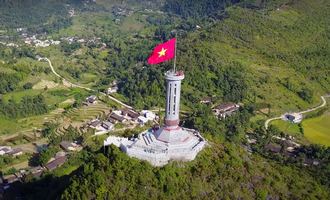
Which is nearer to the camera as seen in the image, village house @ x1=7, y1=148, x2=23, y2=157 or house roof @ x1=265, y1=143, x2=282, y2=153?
village house @ x1=7, y1=148, x2=23, y2=157

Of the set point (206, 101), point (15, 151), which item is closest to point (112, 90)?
point (206, 101)

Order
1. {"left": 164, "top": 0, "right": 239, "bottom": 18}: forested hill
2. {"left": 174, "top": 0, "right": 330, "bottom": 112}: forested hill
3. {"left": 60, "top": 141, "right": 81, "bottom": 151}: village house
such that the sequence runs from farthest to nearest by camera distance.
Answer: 1. {"left": 164, "top": 0, "right": 239, "bottom": 18}: forested hill
2. {"left": 174, "top": 0, "right": 330, "bottom": 112}: forested hill
3. {"left": 60, "top": 141, "right": 81, "bottom": 151}: village house

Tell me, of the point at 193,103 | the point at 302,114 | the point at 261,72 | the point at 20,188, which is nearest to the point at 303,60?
the point at 261,72

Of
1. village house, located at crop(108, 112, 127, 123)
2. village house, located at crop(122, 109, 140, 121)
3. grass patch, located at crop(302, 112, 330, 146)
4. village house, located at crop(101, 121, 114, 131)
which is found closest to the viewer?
village house, located at crop(101, 121, 114, 131)

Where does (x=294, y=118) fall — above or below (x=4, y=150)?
above

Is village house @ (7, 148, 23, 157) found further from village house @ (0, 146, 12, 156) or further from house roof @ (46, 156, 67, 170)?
house roof @ (46, 156, 67, 170)

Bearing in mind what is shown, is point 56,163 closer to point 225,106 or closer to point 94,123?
point 94,123

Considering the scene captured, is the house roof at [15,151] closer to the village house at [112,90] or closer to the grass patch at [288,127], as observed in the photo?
the village house at [112,90]

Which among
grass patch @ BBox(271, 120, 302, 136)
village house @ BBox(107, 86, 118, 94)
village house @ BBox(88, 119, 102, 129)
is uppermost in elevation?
village house @ BBox(88, 119, 102, 129)

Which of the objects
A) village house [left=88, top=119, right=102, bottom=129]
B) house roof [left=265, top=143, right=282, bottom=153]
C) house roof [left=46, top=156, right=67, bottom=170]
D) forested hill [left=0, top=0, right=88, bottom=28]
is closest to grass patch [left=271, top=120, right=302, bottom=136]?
house roof [left=265, top=143, right=282, bottom=153]
